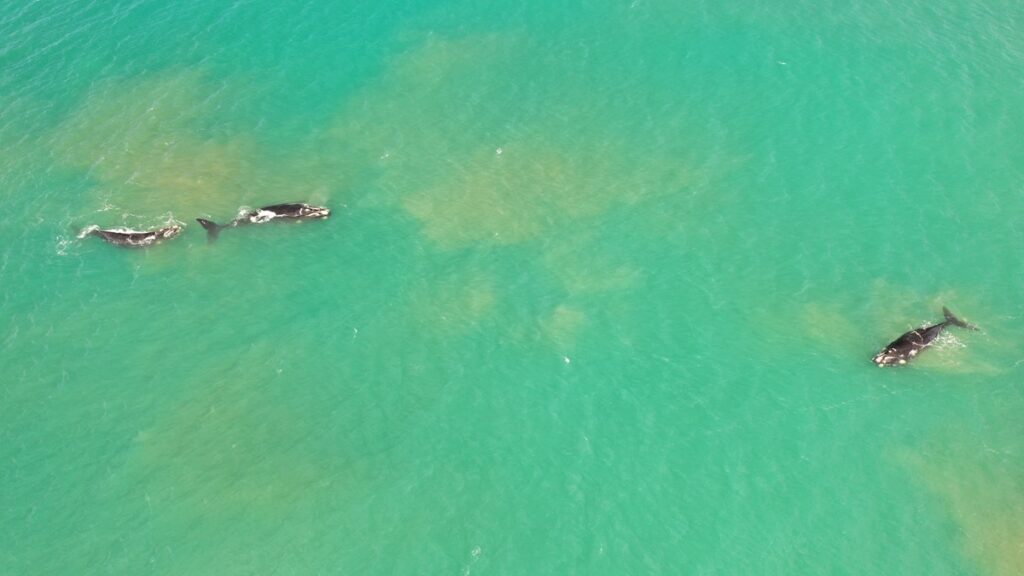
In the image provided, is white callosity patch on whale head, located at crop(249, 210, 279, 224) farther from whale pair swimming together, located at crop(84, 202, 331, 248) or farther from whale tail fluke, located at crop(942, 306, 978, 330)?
whale tail fluke, located at crop(942, 306, 978, 330)

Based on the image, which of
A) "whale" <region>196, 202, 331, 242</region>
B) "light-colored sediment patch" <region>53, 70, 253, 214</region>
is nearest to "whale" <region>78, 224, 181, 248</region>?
"whale" <region>196, 202, 331, 242</region>

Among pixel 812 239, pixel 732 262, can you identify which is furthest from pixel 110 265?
pixel 812 239

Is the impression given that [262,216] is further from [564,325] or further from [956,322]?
[956,322]

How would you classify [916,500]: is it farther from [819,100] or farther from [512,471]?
[819,100]

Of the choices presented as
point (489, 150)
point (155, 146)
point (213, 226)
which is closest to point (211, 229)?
point (213, 226)

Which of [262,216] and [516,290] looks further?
[262,216]

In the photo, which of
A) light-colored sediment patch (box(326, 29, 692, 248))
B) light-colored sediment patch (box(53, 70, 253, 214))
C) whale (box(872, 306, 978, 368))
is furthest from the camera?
light-colored sediment patch (box(53, 70, 253, 214))
